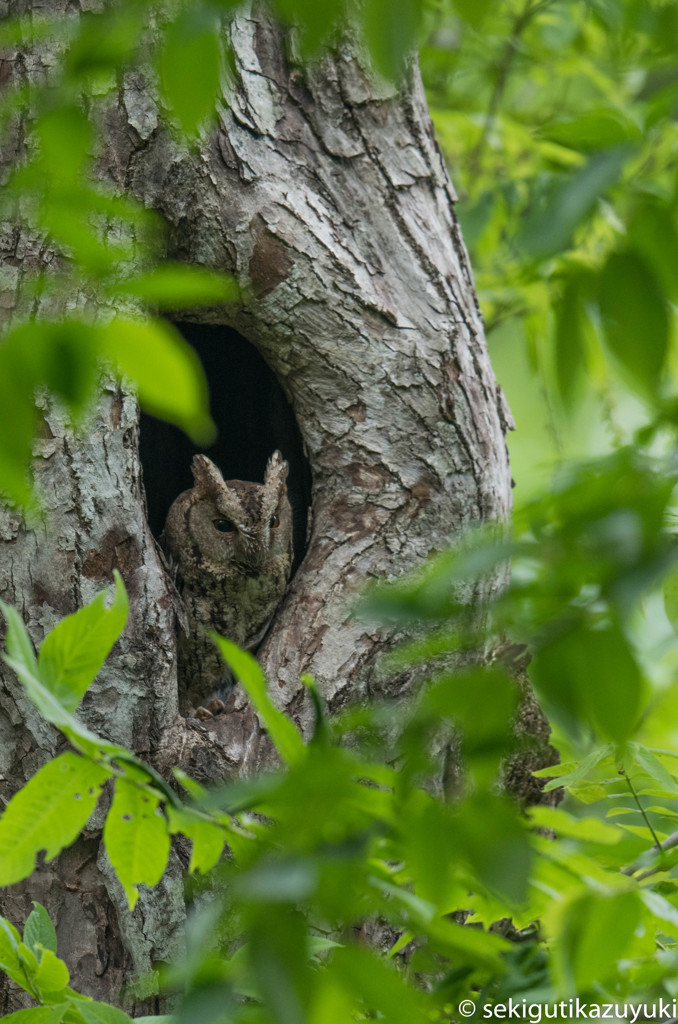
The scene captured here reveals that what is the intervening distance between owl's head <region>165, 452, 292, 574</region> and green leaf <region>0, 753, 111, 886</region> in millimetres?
1497

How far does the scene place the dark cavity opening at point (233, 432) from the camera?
2.70 meters

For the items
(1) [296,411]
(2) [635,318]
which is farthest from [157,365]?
(1) [296,411]

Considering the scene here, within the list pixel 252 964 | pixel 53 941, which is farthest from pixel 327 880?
pixel 53 941

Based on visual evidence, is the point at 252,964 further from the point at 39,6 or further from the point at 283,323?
the point at 39,6

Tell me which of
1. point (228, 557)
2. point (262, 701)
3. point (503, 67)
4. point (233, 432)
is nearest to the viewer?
point (262, 701)

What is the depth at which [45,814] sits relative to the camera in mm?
885

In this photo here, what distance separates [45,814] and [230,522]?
1606 mm

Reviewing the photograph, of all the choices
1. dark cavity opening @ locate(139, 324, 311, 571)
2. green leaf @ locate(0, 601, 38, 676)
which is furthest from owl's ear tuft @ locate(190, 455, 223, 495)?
green leaf @ locate(0, 601, 38, 676)

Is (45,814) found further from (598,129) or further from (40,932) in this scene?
(598,129)

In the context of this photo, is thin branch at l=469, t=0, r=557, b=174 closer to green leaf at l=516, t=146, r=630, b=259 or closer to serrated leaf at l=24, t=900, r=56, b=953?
green leaf at l=516, t=146, r=630, b=259

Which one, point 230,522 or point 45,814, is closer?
point 45,814

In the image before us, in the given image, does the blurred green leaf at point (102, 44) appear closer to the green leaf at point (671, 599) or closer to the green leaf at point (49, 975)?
the green leaf at point (671, 599)

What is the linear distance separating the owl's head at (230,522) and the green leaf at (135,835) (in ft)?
4.86

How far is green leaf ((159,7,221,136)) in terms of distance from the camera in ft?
1.86
